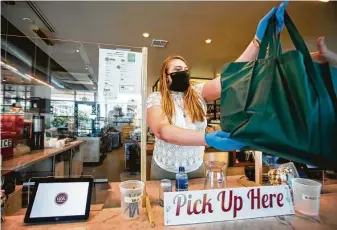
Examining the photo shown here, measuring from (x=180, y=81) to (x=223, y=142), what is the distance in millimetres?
636

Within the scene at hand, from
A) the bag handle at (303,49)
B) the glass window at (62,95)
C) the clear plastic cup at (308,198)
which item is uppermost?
the glass window at (62,95)

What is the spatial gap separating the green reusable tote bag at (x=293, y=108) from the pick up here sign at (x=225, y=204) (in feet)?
1.05

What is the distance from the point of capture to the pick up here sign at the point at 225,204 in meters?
0.72

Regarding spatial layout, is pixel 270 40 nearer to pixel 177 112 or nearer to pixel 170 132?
pixel 170 132

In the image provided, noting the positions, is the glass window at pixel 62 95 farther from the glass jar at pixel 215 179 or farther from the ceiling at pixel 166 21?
the glass jar at pixel 215 179

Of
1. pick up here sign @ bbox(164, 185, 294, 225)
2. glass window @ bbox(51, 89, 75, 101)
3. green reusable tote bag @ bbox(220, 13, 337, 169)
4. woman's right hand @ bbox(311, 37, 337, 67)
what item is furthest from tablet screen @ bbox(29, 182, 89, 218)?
glass window @ bbox(51, 89, 75, 101)

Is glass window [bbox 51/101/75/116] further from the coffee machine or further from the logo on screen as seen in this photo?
the logo on screen

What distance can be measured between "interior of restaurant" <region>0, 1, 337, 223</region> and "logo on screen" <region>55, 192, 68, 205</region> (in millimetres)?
200

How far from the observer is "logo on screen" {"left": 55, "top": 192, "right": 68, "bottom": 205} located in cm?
77

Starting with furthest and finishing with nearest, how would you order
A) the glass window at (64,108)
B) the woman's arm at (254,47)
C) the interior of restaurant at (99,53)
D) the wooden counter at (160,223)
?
the glass window at (64,108)
the interior of restaurant at (99,53)
the wooden counter at (160,223)
the woman's arm at (254,47)

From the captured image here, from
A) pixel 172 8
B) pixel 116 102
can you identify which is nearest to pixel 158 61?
pixel 172 8

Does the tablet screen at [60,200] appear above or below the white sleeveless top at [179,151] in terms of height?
below

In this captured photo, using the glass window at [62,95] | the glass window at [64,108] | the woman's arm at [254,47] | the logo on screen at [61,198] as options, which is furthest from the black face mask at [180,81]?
the glass window at [62,95]

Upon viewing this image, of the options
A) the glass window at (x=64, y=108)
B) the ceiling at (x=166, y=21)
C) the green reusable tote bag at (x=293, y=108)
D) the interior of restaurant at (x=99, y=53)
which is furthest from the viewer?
the glass window at (x=64, y=108)
